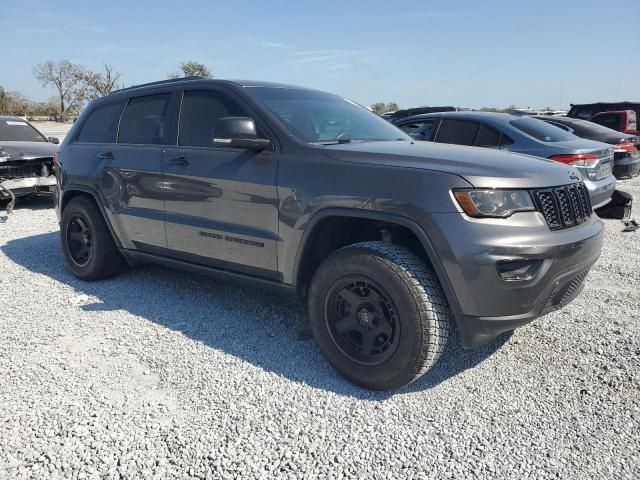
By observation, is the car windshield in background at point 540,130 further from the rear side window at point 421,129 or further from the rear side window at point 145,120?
the rear side window at point 145,120

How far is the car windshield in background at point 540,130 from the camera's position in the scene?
22.4ft

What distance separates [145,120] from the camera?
425cm

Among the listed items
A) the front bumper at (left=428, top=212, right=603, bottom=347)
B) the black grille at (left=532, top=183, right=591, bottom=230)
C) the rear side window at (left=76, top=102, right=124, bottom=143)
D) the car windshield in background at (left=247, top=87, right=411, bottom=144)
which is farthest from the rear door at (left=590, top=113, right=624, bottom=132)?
the rear side window at (left=76, top=102, right=124, bottom=143)

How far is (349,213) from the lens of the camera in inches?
112

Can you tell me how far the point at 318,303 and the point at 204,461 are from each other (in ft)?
3.56

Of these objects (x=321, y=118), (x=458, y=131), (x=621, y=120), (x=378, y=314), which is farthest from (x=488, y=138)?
(x=621, y=120)

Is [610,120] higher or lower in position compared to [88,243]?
higher

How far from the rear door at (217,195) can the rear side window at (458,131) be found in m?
4.36

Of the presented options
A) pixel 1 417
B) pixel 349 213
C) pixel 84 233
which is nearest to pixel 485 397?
pixel 349 213

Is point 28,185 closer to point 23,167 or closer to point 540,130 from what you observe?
point 23,167

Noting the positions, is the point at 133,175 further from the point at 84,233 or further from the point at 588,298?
the point at 588,298

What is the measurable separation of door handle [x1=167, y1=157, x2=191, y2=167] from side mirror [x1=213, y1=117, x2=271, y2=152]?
547 millimetres

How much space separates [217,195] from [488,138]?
472 centimetres

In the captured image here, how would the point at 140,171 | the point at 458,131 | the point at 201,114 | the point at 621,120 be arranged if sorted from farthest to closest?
the point at 621,120
the point at 458,131
the point at 140,171
the point at 201,114
